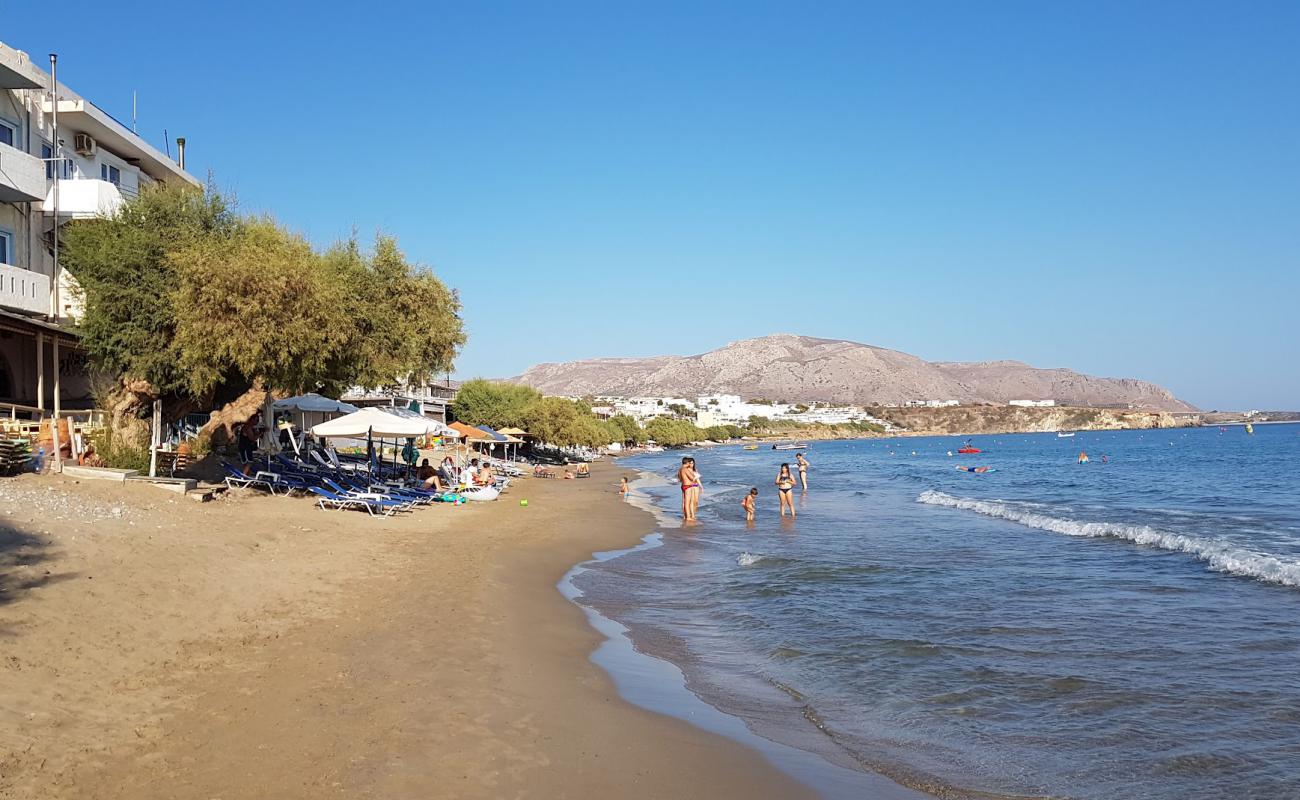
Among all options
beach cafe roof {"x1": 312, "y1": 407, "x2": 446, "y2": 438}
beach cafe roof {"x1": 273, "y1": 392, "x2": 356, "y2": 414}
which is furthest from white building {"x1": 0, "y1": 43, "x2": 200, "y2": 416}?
beach cafe roof {"x1": 312, "y1": 407, "x2": 446, "y2": 438}

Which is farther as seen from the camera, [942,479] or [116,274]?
[942,479]

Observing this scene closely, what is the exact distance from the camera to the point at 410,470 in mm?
27594

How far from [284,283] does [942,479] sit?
40889 millimetres

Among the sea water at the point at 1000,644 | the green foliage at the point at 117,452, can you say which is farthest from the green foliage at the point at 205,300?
the sea water at the point at 1000,644

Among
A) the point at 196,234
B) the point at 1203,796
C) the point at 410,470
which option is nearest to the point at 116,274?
the point at 196,234

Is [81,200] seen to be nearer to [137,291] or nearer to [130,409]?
[137,291]

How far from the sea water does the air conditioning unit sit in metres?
19.8

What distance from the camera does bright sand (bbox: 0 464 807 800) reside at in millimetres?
5297

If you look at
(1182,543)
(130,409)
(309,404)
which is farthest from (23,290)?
(1182,543)

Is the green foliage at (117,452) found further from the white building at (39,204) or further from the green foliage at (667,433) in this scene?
the green foliage at (667,433)

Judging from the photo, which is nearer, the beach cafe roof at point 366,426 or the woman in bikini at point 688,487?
the beach cafe roof at point 366,426

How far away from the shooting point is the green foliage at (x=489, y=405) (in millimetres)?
63631

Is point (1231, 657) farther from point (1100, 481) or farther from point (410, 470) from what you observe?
point (1100, 481)

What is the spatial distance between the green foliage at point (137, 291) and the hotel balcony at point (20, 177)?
110 inches
